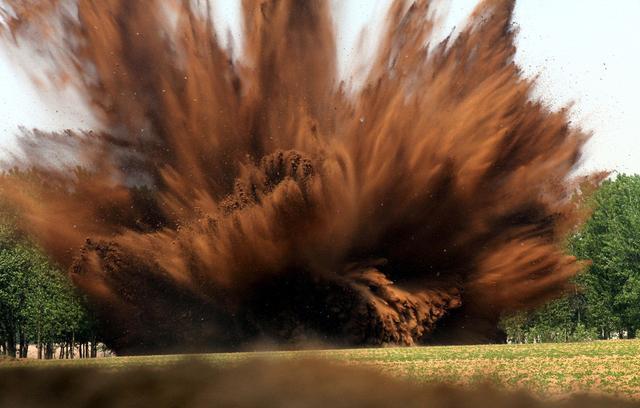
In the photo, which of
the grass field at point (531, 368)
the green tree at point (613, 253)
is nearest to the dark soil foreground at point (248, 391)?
the grass field at point (531, 368)

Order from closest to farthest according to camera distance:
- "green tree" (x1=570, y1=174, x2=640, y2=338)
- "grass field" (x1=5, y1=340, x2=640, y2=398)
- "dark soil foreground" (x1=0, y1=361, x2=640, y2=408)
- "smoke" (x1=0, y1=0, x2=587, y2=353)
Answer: "dark soil foreground" (x1=0, y1=361, x2=640, y2=408) < "grass field" (x1=5, y1=340, x2=640, y2=398) < "smoke" (x1=0, y1=0, x2=587, y2=353) < "green tree" (x1=570, y1=174, x2=640, y2=338)

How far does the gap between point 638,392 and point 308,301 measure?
21000 millimetres

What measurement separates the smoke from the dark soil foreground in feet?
58.7

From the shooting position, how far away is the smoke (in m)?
32.2

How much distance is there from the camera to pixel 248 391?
36.2 ft

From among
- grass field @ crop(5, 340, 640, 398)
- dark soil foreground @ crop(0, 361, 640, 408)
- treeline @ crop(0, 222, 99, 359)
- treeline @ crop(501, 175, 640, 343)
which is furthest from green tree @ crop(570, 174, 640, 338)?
dark soil foreground @ crop(0, 361, 640, 408)

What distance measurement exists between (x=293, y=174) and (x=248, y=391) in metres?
20.7

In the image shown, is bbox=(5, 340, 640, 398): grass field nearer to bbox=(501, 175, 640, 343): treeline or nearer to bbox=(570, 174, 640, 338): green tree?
bbox=(501, 175, 640, 343): treeline

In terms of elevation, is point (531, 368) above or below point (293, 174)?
below

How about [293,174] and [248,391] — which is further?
[293,174]

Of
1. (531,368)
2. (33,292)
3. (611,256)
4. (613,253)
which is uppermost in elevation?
Result: (33,292)

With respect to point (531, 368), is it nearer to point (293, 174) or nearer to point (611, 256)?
point (293, 174)

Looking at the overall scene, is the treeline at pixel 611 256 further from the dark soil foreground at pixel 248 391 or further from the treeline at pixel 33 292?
the dark soil foreground at pixel 248 391

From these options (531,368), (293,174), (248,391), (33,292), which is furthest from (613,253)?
(248,391)
